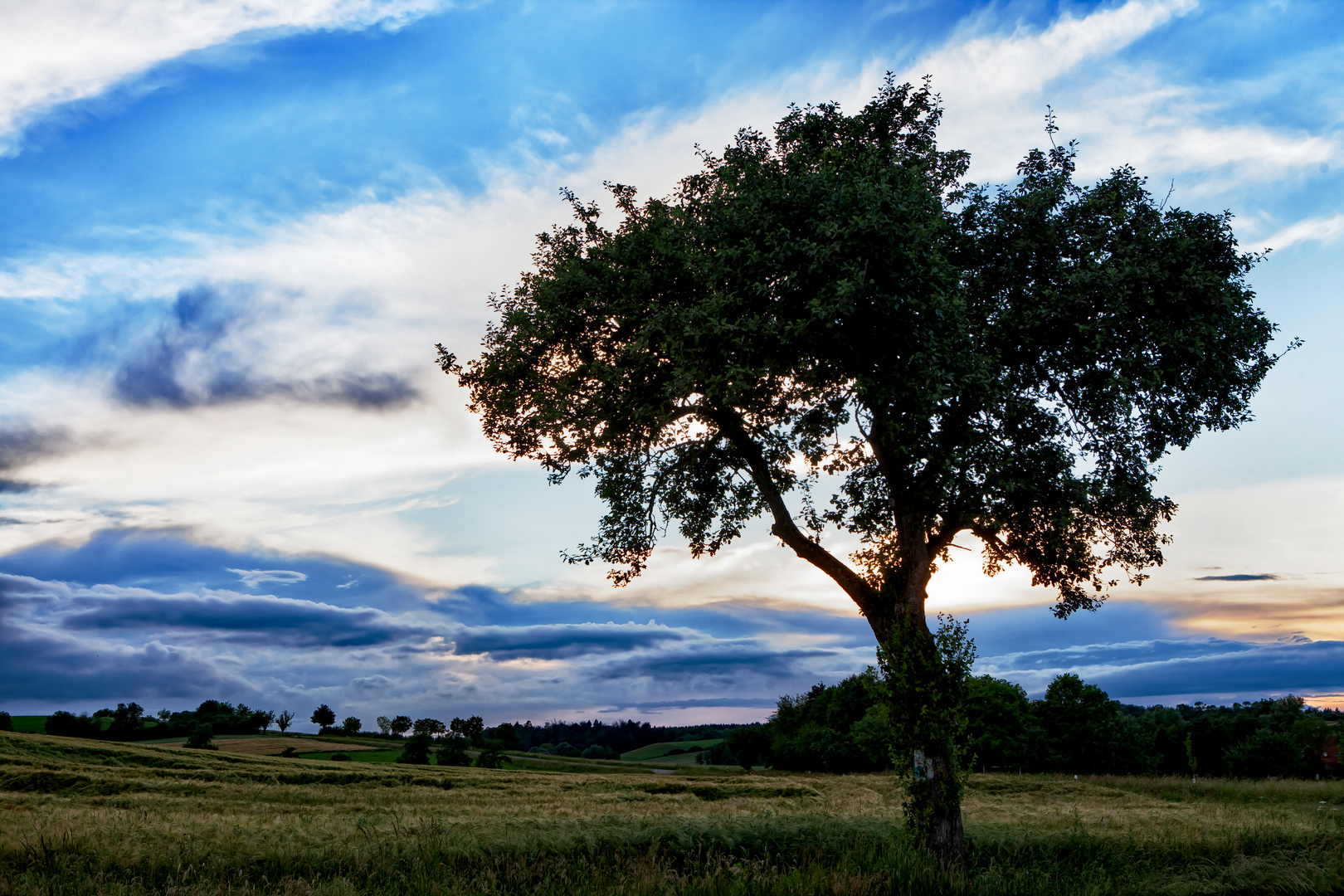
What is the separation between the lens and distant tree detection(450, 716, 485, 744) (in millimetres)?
86375

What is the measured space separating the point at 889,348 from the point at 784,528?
4860 millimetres

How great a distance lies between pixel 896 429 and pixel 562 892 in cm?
1079

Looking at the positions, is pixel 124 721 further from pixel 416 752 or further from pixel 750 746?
pixel 750 746

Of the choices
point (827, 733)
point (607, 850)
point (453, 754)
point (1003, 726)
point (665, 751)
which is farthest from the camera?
point (665, 751)

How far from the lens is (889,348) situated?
51.5ft

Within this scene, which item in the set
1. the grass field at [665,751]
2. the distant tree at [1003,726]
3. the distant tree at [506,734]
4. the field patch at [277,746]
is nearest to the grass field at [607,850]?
the field patch at [277,746]

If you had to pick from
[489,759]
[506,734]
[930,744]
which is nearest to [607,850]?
[930,744]

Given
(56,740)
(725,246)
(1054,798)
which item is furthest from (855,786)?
(56,740)

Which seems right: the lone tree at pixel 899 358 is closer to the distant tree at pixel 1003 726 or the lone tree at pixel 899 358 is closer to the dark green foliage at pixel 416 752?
the dark green foliage at pixel 416 752

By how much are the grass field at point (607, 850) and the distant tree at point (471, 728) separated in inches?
2321

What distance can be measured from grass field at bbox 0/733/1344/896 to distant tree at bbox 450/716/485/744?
193 feet

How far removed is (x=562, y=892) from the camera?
9555 millimetres

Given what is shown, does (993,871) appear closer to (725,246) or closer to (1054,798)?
(725,246)

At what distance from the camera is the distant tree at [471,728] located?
86375mm
